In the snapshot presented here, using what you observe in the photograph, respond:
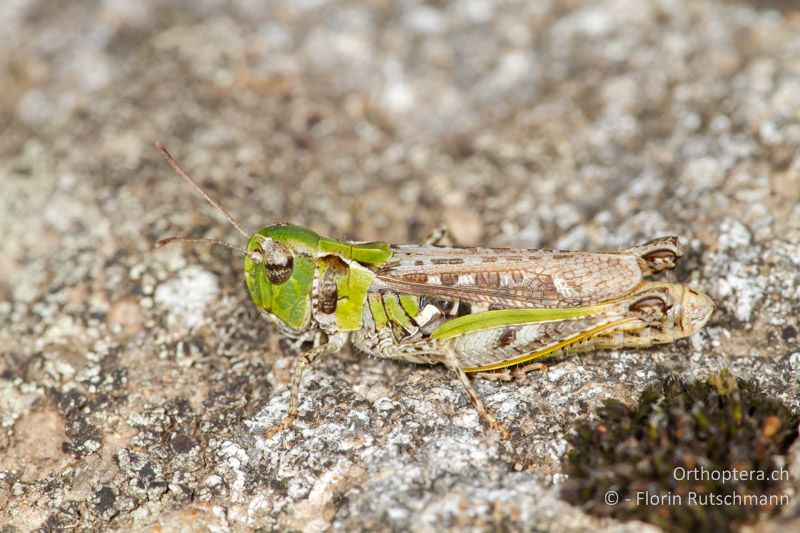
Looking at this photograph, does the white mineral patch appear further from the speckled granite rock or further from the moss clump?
the moss clump

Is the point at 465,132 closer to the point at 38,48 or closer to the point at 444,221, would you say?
the point at 444,221

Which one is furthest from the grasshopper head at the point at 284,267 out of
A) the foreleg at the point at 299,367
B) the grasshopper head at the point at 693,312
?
the grasshopper head at the point at 693,312

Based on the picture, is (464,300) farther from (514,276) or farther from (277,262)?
(277,262)

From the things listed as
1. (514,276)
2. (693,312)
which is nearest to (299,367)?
(514,276)

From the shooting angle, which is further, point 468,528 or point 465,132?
point 465,132

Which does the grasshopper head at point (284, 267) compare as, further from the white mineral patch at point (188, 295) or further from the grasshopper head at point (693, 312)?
the grasshopper head at point (693, 312)

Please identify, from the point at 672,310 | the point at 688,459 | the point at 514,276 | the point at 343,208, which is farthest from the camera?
the point at 343,208

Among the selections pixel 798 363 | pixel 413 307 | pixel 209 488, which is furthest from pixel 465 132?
pixel 209 488
